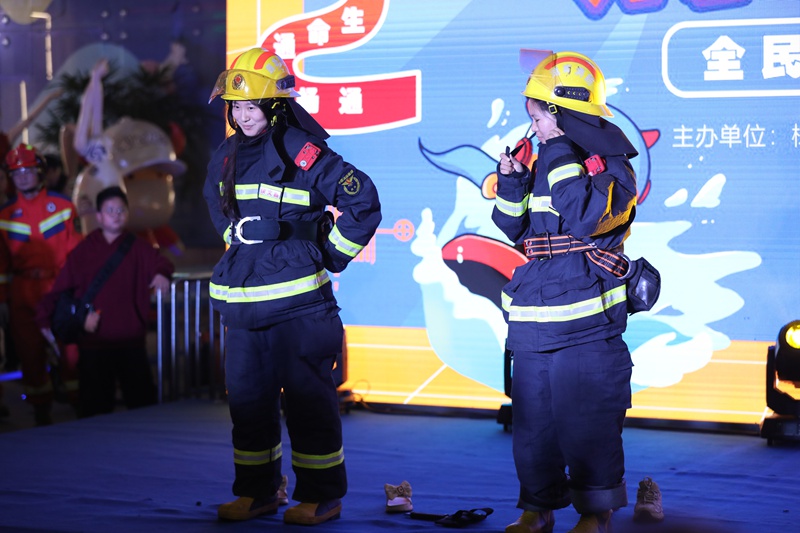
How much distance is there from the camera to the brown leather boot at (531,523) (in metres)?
4.07

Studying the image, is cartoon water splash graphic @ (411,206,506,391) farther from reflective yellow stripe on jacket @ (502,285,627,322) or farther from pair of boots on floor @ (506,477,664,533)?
reflective yellow stripe on jacket @ (502,285,627,322)

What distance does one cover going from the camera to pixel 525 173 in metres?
4.05

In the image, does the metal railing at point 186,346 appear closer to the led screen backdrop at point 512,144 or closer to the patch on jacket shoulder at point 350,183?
the led screen backdrop at point 512,144

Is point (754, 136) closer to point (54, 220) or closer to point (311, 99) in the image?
point (311, 99)

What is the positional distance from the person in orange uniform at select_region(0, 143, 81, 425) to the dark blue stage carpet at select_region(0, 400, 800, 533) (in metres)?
1.08

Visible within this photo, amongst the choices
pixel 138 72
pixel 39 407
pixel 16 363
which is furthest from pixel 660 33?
pixel 138 72

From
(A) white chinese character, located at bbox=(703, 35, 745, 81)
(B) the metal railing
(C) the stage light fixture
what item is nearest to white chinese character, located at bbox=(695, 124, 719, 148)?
(A) white chinese character, located at bbox=(703, 35, 745, 81)

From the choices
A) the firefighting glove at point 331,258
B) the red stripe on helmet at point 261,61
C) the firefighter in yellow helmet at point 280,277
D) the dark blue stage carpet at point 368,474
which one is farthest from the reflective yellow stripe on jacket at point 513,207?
the dark blue stage carpet at point 368,474

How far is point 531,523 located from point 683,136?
115 inches

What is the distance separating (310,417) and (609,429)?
118 cm

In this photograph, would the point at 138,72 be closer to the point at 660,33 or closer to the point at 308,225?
the point at 660,33

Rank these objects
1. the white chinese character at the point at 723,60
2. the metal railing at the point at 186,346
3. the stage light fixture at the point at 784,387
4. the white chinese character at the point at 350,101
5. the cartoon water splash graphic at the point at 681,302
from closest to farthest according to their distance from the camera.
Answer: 1. the stage light fixture at the point at 784,387
2. the white chinese character at the point at 723,60
3. the cartoon water splash graphic at the point at 681,302
4. the white chinese character at the point at 350,101
5. the metal railing at the point at 186,346

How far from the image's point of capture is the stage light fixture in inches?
223

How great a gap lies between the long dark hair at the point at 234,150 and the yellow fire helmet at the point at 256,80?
0.17 ft
